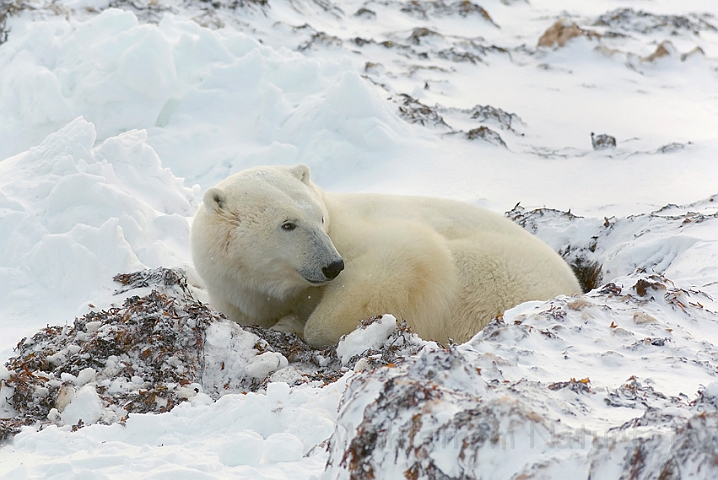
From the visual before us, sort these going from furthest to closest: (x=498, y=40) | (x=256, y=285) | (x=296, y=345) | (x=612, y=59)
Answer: (x=498, y=40) < (x=612, y=59) < (x=256, y=285) < (x=296, y=345)

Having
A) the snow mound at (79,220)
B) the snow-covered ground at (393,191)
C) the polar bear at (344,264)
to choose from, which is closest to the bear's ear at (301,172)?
the polar bear at (344,264)

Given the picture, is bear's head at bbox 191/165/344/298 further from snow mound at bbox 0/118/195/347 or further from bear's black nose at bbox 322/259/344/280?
snow mound at bbox 0/118/195/347

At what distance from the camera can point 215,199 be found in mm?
3533

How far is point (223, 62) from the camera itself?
8391 mm

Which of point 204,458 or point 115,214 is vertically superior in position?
point 204,458

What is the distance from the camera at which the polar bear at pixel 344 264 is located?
10.9 ft

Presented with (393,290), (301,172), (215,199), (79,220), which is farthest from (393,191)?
(393,290)

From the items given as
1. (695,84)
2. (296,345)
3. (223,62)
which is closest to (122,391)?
(296,345)

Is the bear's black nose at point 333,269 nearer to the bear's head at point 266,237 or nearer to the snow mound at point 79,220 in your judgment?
the bear's head at point 266,237

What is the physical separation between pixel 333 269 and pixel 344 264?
0.66ft

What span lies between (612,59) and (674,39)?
2950mm

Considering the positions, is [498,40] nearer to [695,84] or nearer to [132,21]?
[695,84]

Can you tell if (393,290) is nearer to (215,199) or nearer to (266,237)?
(266,237)

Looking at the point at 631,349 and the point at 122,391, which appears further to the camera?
the point at 122,391
